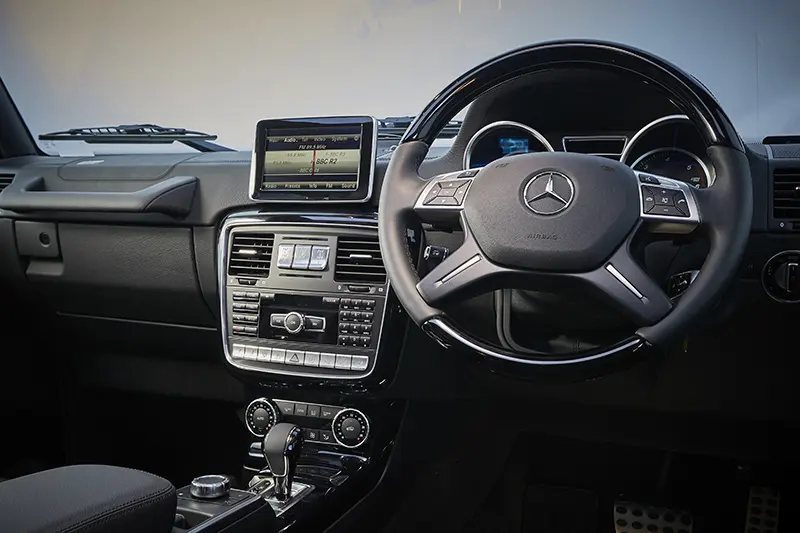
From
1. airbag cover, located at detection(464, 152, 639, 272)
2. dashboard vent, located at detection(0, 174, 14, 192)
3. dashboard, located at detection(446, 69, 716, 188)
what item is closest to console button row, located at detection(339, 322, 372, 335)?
dashboard, located at detection(446, 69, 716, 188)

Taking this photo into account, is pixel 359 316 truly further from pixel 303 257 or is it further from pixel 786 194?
pixel 786 194

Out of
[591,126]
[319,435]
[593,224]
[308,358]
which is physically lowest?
[319,435]

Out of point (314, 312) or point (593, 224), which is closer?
point (593, 224)

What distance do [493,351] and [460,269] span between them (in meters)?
0.14

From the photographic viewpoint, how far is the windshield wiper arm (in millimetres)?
2438

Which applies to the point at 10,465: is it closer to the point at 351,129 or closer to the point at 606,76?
the point at 351,129

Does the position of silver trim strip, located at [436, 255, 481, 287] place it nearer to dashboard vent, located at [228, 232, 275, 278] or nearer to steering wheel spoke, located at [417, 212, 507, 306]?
steering wheel spoke, located at [417, 212, 507, 306]

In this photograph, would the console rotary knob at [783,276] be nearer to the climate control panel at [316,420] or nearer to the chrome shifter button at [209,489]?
the climate control panel at [316,420]

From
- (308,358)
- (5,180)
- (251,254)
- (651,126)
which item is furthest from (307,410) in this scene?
(5,180)

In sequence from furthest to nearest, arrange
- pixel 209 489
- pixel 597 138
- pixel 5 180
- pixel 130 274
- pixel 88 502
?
pixel 5 180
pixel 130 274
pixel 597 138
pixel 209 489
pixel 88 502

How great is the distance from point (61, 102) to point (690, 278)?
218 cm

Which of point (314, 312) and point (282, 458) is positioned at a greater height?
point (314, 312)

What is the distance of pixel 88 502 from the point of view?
1038mm

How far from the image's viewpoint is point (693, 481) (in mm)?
2121
